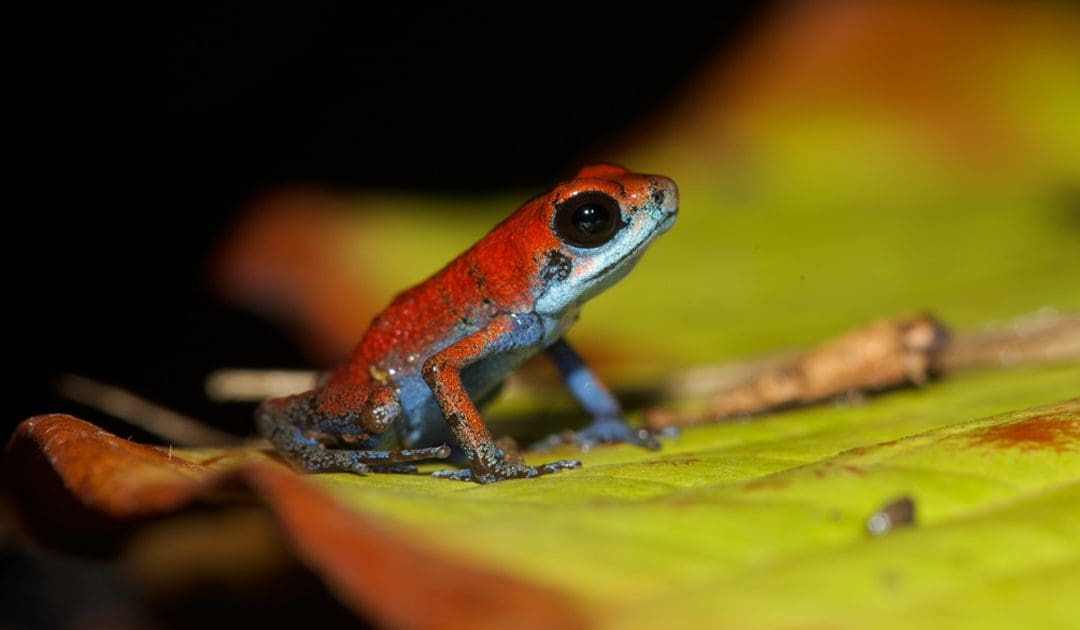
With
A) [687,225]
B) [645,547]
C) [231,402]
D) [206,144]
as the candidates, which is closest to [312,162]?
[206,144]

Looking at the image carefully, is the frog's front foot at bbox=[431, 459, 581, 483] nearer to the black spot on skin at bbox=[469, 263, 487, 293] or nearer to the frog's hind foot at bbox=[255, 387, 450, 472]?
the frog's hind foot at bbox=[255, 387, 450, 472]

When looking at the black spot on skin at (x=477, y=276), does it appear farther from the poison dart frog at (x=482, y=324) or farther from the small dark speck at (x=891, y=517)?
the small dark speck at (x=891, y=517)

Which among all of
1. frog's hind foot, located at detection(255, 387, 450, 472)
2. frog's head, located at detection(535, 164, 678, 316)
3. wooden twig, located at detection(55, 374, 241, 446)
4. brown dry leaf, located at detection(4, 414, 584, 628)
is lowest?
brown dry leaf, located at detection(4, 414, 584, 628)

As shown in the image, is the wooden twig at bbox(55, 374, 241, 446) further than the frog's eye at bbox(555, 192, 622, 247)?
Yes

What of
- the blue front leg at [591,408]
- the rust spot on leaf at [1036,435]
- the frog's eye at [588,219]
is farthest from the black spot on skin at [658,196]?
the rust spot on leaf at [1036,435]

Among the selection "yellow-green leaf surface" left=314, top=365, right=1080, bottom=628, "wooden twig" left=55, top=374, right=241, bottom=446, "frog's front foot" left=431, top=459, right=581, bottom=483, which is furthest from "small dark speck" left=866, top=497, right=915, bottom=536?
"wooden twig" left=55, top=374, right=241, bottom=446

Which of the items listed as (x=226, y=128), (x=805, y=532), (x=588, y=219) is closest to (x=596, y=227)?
(x=588, y=219)

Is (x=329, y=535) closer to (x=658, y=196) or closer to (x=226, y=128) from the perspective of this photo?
(x=658, y=196)
